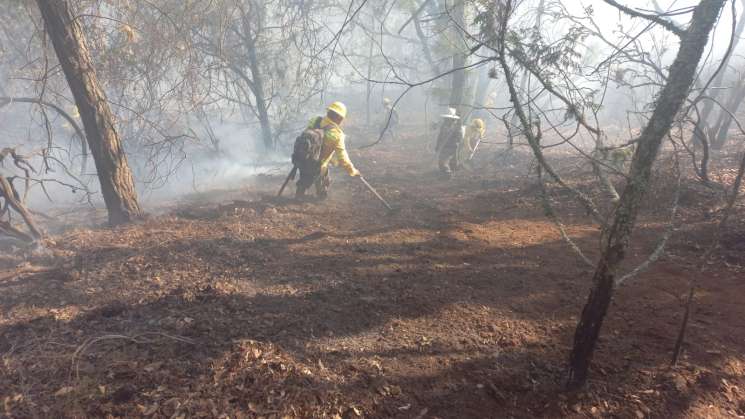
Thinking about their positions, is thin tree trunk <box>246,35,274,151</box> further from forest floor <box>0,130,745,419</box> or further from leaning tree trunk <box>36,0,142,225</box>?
forest floor <box>0,130,745,419</box>

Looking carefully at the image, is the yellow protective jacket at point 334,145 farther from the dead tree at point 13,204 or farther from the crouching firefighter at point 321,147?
the dead tree at point 13,204

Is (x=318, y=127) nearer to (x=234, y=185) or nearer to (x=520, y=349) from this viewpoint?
(x=234, y=185)

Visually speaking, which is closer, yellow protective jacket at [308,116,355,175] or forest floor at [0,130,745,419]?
forest floor at [0,130,745,419]

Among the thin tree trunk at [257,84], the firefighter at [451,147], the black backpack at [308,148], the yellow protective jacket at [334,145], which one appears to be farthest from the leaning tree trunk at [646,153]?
the thin tree trunk at [257,84]

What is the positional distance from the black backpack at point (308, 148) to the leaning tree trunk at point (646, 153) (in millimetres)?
5550

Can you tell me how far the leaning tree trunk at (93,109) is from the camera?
526cm

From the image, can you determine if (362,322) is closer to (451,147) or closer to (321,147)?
(321,147)

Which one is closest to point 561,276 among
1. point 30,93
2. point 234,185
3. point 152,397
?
point 152,397

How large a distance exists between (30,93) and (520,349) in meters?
18.4

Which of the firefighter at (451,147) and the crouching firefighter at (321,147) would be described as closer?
the crouching firefighter at (321,147)

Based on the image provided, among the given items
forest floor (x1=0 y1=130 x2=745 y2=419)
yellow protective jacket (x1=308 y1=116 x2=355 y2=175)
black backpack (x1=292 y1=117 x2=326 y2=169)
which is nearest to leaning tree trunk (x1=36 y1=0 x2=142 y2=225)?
forest floor (x1=0 y1=130 x2=745 y2=419)

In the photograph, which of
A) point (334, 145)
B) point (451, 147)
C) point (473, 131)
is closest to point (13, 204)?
point (334, 145)

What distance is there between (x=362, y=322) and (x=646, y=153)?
2426 mm

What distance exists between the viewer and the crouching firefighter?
688 centimetres
